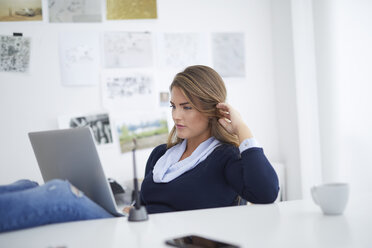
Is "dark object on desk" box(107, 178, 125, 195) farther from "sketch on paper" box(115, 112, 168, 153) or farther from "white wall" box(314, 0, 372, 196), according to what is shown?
"white wall" box(314, 0, 372, 196)

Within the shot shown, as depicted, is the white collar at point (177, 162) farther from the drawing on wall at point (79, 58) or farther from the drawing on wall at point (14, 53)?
the drawing on wall at point (14, 53)

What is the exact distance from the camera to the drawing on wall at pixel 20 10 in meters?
2.36

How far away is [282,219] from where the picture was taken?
3.34 ft

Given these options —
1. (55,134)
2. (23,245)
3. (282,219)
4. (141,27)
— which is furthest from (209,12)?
(23,245)

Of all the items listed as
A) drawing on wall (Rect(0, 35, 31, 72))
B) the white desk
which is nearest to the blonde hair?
the white desk

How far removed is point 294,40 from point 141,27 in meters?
0.89

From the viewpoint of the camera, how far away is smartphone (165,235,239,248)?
0.79 m

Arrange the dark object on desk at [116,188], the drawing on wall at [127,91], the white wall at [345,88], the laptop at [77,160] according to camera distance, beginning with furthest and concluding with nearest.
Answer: the drawing on wall at [127,91], the dark object on desk at [116,188], the white wall at [345,88], the laptop at [77,160]

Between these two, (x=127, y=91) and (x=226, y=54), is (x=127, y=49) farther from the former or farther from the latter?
(x=226, y=54)

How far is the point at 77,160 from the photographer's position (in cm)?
119

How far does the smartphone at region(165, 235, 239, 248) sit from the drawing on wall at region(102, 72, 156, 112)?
5.65 feet

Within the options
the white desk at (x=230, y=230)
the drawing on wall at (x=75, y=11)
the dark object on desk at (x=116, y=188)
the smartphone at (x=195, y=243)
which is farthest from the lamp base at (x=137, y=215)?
the drawing on wall at (x=75, y=11)

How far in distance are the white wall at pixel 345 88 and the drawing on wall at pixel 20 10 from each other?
59.9 inches

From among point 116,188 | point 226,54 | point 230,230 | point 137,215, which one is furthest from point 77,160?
point 226,54
